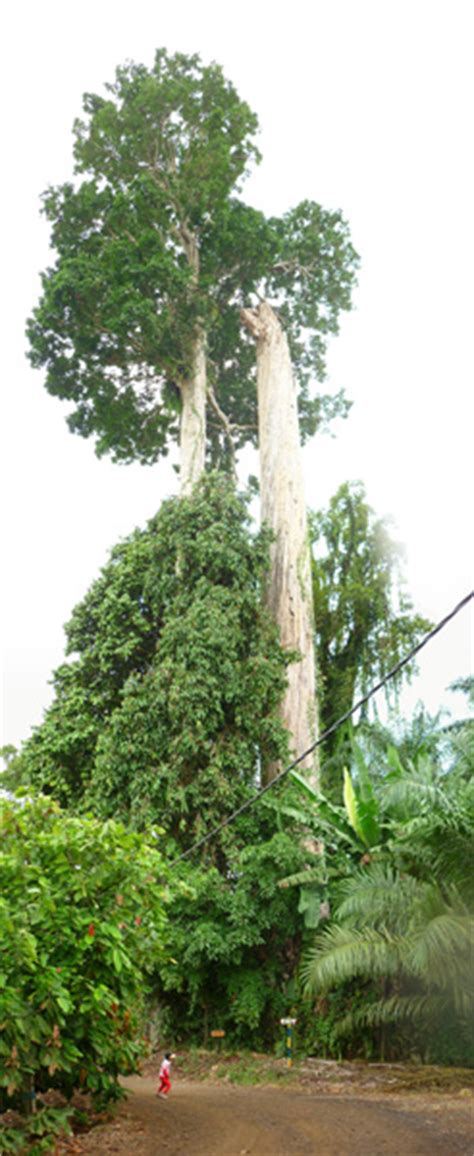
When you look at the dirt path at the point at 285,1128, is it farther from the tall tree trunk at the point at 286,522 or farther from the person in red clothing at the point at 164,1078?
the tall tree trunk at the point at 286,522

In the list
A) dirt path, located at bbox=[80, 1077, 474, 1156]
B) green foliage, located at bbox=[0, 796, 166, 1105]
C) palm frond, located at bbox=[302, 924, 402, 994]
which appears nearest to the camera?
Result: green foliage, located at bbox=[0, 796, 166, 1105]

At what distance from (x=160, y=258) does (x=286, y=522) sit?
236 inches

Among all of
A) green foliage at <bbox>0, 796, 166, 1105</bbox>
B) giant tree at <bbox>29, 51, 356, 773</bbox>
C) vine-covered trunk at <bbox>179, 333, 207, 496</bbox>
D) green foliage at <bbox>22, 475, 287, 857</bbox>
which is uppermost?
giant tree at <bbox>29, 51, 356, 773</bbox>

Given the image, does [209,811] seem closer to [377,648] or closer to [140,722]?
[140,722]

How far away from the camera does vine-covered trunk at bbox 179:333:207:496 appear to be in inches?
732

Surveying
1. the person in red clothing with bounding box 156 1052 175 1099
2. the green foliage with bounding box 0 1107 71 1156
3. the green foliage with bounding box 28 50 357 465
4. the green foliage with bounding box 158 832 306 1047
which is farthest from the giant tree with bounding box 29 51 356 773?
the green foliage with bounding box 0 1107 71 1156

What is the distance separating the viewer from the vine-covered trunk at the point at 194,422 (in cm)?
1859

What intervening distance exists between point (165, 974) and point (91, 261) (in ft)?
47.3

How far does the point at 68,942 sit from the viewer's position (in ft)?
21.1

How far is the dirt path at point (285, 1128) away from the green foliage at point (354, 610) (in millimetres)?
10455

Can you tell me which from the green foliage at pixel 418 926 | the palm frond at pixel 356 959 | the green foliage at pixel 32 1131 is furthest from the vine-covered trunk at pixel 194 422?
the green foliage at pixel 32 1131

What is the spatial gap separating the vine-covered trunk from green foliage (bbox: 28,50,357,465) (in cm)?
25

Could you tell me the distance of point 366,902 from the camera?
35.8ft

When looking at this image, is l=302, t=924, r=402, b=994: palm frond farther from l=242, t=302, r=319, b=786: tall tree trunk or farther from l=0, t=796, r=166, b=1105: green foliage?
l=242, t=302, r=319, b=786: tall tree trunk
